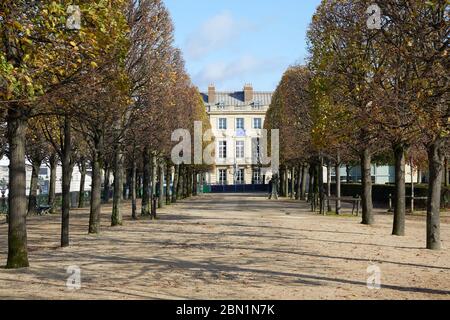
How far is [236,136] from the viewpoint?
4503 inches

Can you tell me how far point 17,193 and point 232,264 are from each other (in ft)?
16.0

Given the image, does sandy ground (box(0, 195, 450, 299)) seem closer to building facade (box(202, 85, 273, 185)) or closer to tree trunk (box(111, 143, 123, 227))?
tree trunk (box(111, 143, 123, 227))

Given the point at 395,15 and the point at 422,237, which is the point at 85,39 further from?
the point at 422,237

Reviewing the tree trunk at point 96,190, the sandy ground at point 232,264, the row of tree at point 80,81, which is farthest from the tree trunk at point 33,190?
the tree trunk at point 96,190

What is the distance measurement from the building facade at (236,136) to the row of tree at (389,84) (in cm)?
7531

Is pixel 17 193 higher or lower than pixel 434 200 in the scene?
higher

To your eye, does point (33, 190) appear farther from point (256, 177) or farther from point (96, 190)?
point (256, 177)

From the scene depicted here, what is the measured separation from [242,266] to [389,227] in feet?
46.2

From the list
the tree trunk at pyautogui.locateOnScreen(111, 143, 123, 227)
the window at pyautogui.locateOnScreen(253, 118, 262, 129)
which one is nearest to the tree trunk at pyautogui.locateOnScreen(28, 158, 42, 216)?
the tree trunk at pyautogui.locateOnScreen(111, 143, 123, 227)

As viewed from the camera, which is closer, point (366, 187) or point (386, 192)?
point (366, 187)

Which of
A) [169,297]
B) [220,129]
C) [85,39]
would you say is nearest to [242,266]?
[169,297]

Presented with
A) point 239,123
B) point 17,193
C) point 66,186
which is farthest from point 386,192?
point 239,123

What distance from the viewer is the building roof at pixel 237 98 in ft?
401

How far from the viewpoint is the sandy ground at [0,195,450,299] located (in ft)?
36.6
